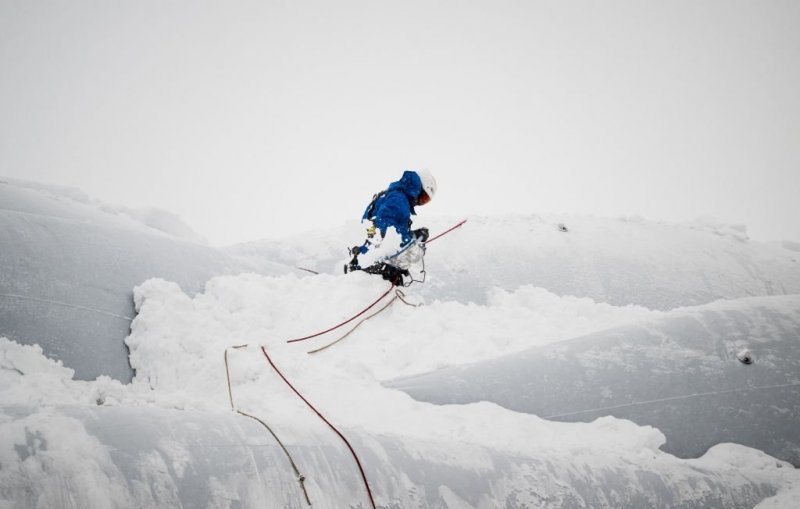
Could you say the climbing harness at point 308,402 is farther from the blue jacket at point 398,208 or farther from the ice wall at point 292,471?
the blue jacket at point 398,208

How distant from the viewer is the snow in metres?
1.68

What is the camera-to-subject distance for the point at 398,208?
466cm

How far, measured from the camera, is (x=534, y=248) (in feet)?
21.1

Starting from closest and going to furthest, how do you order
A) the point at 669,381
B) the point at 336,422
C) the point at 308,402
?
the point at 336,422
the point at 308,402
the point at 669,381

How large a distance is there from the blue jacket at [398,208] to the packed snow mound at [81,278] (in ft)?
5.45

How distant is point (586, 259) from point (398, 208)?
10.9 ft

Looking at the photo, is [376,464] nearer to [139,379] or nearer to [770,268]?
[139,379]

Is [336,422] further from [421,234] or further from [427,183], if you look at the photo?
[427,183]

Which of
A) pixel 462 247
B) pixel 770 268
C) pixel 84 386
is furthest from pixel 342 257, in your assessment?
pixel 770 268

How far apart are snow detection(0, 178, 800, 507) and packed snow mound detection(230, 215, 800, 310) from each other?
0.16ft

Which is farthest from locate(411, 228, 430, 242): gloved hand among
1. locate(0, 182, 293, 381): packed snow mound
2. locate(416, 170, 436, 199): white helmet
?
locate(0, 182, 293, 381): packed snow mound

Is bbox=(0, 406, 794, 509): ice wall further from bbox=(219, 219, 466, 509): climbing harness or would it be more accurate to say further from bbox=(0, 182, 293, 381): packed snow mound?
bbox=(0, 182, 293, 381): packed snow mound

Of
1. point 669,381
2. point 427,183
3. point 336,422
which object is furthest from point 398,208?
point 669,381

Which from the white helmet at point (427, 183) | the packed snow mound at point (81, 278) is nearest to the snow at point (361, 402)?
the packed snow mound at point (81, 278)
